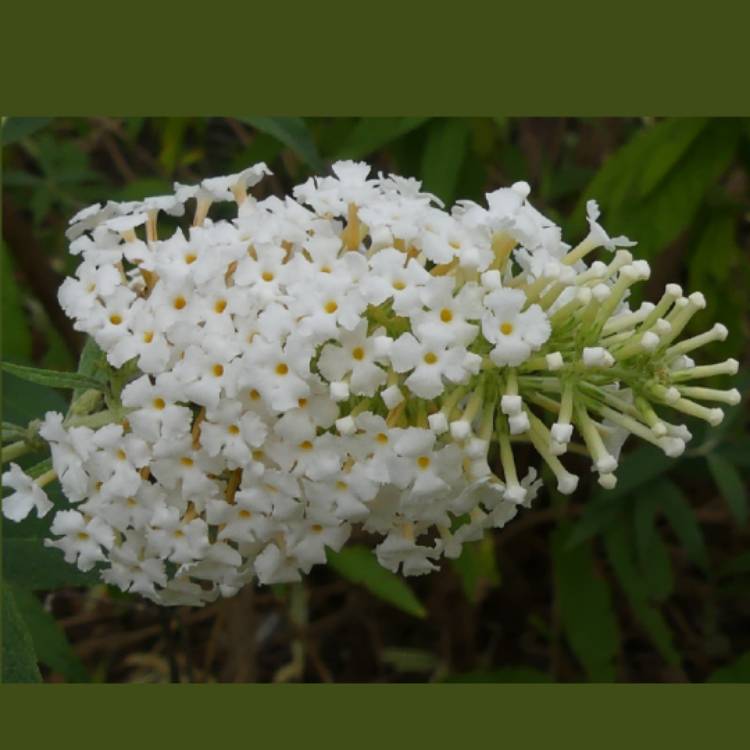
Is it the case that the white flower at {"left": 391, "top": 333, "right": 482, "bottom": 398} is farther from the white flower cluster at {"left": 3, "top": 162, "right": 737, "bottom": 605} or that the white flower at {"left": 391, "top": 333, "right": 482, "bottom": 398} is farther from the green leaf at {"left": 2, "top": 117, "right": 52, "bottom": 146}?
the green leaf at {"left": 2, "top": 117, "right": 52, "bottom": 146}

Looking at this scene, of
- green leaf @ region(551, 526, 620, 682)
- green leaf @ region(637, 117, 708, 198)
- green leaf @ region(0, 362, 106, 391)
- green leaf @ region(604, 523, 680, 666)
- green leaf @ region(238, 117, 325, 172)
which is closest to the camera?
green leaf @ region(0, 362, 106, 391)

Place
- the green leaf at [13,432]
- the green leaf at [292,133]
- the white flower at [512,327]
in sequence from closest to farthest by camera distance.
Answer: the white flower at [512,327], the green leaf at [13,432], the green leaf at [292,133]

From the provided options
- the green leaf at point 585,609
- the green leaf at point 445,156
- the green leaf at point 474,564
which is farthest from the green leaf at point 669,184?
the green leaf at point 585,609

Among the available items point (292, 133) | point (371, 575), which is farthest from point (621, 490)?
point (292, 133)

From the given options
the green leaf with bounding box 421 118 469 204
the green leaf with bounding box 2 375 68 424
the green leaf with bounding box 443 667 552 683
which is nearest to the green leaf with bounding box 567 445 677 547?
the green leaf with bounding box 443 667 552 683

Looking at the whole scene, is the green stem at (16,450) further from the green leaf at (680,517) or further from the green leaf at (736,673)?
the green leaf at (736,673)

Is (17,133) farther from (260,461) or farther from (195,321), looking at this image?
(260,461)

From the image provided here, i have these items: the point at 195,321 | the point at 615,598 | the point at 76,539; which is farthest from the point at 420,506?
the point at 615,598
